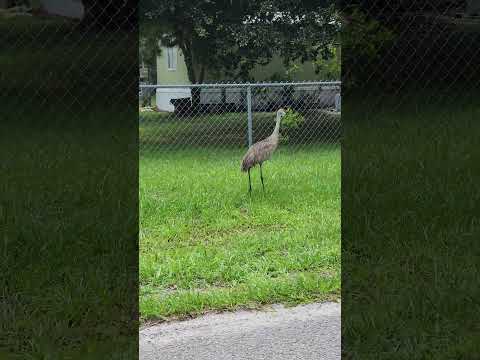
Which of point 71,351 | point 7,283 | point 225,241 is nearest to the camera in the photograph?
point 71,351

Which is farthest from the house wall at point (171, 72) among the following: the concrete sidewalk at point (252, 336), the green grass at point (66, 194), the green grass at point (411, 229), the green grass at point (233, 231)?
the concrete sidewalk at point (252, 336)

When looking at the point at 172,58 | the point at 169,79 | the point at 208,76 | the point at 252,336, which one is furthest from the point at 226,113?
the point at 252,336

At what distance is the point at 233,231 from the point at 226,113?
1952mm

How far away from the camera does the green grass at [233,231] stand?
2863 mm

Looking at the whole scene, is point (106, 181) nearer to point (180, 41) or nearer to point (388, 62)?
point (388, 62)

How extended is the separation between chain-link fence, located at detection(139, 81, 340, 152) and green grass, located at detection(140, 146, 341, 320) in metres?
0.15

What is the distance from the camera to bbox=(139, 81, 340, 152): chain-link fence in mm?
5465

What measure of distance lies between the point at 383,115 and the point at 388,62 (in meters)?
0.61

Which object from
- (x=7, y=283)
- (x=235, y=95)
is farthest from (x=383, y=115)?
(x=7, y=283)

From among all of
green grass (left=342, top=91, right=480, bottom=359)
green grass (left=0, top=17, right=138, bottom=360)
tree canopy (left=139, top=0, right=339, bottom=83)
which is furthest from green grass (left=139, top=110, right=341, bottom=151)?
tree canopy (left=139, top=0, right=339, bottom=83)

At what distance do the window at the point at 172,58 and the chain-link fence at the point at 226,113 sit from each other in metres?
1.02

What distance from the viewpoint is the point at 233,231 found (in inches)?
Answer: 155

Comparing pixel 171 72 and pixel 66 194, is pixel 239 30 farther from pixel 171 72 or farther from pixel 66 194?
pixel 66 194

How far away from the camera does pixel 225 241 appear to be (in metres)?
3.74
